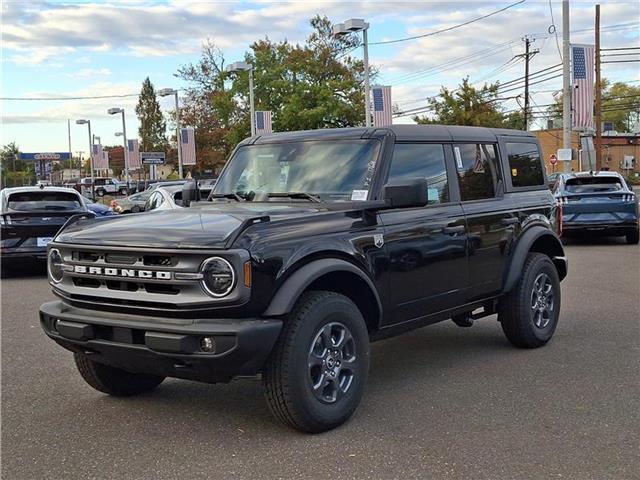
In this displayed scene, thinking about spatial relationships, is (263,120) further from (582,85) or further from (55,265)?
(55,265)

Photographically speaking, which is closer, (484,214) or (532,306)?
(484,214)

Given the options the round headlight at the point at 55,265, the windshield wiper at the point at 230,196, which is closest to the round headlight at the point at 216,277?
the round headlight at the point at 55,265

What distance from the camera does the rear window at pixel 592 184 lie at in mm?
15227

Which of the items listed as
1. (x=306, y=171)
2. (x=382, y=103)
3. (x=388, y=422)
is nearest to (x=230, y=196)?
(x=306, y=171)

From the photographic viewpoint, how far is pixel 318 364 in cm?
426

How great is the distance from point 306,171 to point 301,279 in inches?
55.9

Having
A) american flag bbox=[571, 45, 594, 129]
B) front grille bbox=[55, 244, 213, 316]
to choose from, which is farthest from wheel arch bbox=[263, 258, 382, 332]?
american flag bbox=[571, 45, 594, 129]

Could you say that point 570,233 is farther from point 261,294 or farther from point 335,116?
point 335,116

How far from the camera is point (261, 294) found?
155 inches

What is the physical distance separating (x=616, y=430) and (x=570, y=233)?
11.7m

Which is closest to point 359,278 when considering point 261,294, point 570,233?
point 261,294

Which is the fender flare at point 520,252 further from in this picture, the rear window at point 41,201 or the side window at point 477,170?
the rear window at point 41,201

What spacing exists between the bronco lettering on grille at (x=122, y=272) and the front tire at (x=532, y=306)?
3.45m

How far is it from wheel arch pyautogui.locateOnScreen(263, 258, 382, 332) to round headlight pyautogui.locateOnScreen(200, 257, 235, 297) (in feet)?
0.96
